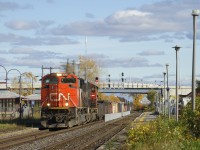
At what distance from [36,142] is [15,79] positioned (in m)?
116

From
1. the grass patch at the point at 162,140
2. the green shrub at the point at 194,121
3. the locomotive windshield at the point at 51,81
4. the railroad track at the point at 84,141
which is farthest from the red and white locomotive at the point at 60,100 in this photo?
the green shrub at the point at 194,121

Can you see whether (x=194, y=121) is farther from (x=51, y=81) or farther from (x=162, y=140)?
(x=51, y=81)

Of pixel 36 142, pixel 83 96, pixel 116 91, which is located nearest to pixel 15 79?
pixel 116 91

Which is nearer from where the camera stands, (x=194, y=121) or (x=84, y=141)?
(x=194, y=121)

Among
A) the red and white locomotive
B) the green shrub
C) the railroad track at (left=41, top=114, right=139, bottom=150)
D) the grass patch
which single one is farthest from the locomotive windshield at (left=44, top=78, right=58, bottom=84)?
the green shrub

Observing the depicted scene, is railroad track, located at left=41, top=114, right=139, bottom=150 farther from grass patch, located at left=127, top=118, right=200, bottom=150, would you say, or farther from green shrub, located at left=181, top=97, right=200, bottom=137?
green shrub, located at left=181, top=97, right=200, bottom=137

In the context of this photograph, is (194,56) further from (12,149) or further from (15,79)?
(15,79)

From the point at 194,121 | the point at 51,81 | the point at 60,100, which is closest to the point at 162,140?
the point at 194,121

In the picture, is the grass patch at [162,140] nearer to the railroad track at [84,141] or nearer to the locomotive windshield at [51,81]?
the railroad track at [84,141]

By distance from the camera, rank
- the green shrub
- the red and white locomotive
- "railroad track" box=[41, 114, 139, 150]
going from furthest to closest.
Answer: the red and white locomotive < "railroad track" box=[41, 114, 139, 150] < the green shrub

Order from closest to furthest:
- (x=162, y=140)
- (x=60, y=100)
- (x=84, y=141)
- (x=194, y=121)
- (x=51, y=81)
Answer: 1. (x=162, y=140)
2. (x=194, y=121)
3. (x=84, y=141)
4. (x=60, y=100)
5. (x=51, y=81)

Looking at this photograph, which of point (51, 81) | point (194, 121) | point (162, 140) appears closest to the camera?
point (162, 140)

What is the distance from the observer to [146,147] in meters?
16.6

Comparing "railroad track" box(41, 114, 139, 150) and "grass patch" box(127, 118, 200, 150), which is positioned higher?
"grass patch" box(127, 118, 200, 150)
